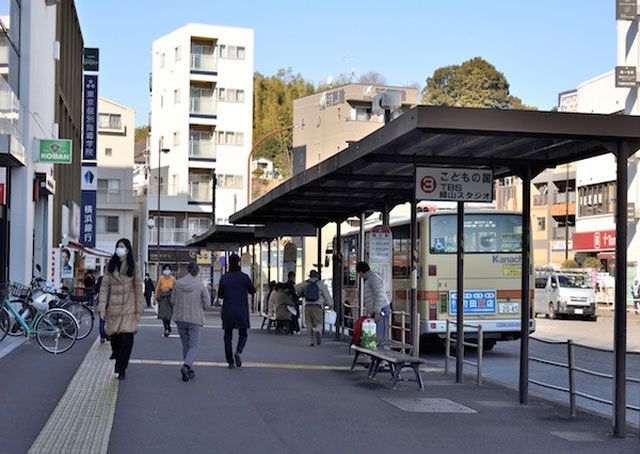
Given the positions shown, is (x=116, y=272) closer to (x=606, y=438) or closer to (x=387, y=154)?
(x=387, y=154)

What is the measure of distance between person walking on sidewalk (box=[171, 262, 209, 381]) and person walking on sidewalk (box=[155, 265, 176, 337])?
8772 mm

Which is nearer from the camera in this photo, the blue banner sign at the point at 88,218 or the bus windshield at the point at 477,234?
the bus windshield at the point at 477,234

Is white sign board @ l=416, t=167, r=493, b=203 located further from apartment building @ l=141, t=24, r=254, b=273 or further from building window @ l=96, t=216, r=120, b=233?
building window @ l=96, t=216, r=120, b=233

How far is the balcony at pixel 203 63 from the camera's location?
75.4 metres

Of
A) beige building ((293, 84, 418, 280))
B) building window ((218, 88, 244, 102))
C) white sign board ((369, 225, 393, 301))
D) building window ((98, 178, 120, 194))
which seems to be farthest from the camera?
beige building ((293, 84, 418, 280))

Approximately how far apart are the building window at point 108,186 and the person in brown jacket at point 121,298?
62.9 metres

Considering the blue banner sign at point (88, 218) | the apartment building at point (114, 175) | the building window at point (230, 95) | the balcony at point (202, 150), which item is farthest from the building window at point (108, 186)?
the blue banner sign at point (88, 218)

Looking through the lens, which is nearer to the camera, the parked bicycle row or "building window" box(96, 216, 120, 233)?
the parked bicycle row

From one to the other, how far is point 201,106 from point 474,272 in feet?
189

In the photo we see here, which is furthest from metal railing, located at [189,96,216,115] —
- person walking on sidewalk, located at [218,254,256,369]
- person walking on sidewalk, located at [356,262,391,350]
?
person walking on sidewalk, located at [218,254,256,369]

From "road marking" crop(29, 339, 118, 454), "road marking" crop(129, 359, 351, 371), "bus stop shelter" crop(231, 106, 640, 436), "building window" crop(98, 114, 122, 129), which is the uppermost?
"building window" crop(98, 114, 122, 129)

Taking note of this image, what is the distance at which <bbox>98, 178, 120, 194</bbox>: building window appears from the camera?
74438mm

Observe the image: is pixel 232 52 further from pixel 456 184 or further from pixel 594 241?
pixel 456 184

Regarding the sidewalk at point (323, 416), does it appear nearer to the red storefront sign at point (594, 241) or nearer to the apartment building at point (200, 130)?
the red storefront sign at point (594, 241)
